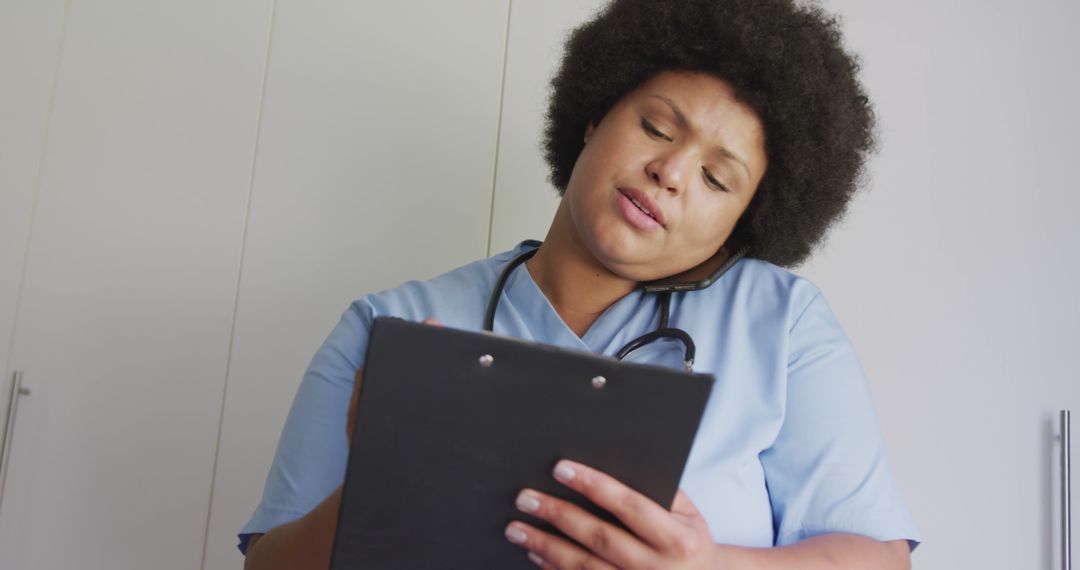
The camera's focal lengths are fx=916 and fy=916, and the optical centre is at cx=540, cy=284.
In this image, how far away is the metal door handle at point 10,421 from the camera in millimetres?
1569

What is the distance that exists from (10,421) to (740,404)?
4.23 ft

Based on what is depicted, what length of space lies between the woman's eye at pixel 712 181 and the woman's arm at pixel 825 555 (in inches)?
14.9

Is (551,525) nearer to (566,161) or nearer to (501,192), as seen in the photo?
(566,161)

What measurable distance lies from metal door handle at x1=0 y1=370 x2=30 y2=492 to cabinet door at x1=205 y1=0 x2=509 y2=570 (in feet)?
1.27

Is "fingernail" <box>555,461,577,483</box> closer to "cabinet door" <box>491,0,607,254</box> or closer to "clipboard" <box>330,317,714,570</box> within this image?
"clipboard" <box>330,317,714,570</box>

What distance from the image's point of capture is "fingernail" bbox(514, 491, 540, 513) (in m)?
0.65

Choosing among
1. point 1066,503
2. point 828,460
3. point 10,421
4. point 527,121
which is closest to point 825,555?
point 828,460

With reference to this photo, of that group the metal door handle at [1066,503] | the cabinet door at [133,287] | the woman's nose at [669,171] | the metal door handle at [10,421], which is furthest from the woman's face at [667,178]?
the metal door handle at [10,421]

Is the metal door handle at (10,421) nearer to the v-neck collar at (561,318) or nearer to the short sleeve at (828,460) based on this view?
the v-neck collar at (561,318)

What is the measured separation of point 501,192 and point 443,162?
107mm

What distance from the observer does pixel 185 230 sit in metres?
1.57

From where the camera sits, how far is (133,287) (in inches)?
62.0

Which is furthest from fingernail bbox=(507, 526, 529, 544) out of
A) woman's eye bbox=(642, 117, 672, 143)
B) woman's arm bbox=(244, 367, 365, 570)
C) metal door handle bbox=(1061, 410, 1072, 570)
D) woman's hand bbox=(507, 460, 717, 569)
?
metal door handle bbox=(1061, 410, 1072, 570)

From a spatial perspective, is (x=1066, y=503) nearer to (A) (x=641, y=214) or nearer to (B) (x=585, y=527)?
(A) (x=641, y=214)
